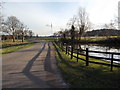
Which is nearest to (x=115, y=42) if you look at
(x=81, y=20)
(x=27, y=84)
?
(x=81, y=20)

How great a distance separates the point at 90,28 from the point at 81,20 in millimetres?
4742

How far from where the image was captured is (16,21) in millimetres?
44125

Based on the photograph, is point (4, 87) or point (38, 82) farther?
point (38, 82)

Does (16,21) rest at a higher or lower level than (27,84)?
higher

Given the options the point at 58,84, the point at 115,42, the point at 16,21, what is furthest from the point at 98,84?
the point at 16,21

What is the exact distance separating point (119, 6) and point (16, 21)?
3806cm

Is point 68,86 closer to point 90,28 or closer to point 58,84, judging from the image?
point 58,84

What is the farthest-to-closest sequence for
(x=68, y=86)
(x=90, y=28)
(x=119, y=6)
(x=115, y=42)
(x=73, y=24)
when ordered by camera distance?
(x=73, y=24) → (x=90, y=28) → (x=115, y=42) → (x=119, y=6) → (x=68, y=86)

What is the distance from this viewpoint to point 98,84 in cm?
436

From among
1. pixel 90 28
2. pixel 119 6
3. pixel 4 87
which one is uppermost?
pixel 119 6

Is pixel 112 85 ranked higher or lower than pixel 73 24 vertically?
lower

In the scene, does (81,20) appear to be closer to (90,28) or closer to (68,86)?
(90,28)

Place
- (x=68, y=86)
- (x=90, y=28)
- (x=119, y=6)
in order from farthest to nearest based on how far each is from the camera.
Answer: (x=90, y=28)
(x=119, y=6)
(x=68, y=86)

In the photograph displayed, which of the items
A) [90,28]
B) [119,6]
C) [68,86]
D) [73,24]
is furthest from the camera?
[73,24]
